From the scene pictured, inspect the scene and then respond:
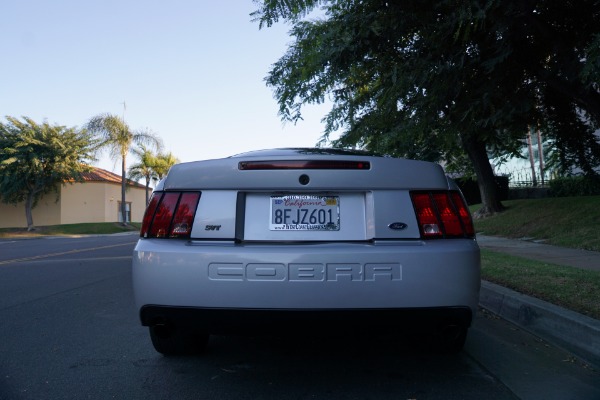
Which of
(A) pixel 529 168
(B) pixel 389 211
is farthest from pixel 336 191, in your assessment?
(A) pixel 529 168

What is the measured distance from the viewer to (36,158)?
32.3 meters

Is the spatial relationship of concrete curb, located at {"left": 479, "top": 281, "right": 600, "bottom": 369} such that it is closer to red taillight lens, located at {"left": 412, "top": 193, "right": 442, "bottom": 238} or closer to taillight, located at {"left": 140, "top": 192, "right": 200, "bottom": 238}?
red taillight lens, located at {"left": 412, "top": 193, "right": 442, "bottom": 238}

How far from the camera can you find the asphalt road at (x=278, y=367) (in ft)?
10.4

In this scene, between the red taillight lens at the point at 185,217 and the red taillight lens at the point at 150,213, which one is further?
the red taillight lens at the point at 150,213

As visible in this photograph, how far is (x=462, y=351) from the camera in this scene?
4.03m

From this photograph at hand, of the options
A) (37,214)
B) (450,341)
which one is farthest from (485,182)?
(37,214)

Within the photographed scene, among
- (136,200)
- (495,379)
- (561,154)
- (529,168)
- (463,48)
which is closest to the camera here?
(495,379)

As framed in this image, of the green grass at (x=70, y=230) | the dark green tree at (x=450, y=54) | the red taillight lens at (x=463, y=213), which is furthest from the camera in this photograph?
the green grass at (x=70, y=230)

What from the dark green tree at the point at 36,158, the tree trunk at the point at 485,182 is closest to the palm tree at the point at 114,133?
the dark green tree at the point at 36,158

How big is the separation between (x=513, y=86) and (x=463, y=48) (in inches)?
41.0

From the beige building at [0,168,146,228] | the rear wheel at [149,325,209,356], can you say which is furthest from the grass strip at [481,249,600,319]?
the beige building at [0,168,146,228]

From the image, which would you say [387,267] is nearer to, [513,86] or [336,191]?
[336,191]

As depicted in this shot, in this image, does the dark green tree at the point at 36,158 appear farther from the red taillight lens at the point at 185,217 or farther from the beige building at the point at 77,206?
the red taillight lens at the point at 185,217

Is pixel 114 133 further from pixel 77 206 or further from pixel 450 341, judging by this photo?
pixel 450 341
